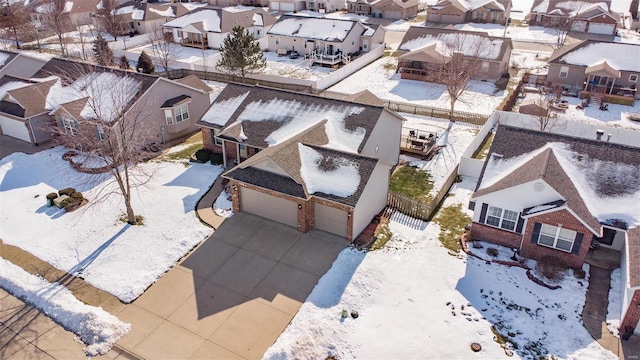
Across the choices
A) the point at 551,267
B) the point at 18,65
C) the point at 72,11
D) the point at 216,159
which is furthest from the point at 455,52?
the point at 72,11

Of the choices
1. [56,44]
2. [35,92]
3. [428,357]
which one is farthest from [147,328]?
[56,44]

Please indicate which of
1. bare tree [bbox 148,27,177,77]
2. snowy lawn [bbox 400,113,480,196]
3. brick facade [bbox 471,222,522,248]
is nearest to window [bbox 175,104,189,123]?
bare tree [bbox 148,27,177,77]

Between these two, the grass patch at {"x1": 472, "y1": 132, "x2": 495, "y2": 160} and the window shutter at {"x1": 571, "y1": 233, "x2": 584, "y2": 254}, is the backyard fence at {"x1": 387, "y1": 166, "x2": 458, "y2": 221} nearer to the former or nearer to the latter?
the grass patch at {"x1": 472, "y1": 132, "x2": 495, "y2": 160}

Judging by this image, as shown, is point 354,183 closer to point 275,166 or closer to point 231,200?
point 275,166

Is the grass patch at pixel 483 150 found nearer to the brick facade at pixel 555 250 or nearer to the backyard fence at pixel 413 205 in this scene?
the backyard fence at pixel 413 205

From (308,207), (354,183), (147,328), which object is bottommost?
(147,328)

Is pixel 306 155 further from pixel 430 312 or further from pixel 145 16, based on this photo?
pixel 145 16

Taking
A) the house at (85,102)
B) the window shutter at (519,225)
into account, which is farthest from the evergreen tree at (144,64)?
the window shutter at (519,225)
